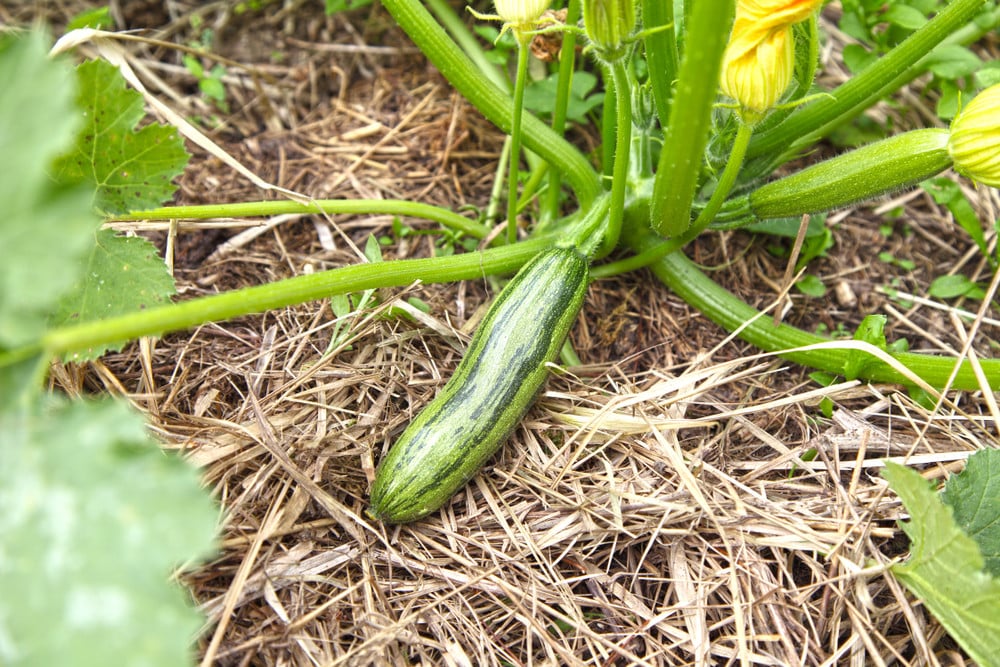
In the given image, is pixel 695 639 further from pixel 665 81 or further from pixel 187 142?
pixel 187 142

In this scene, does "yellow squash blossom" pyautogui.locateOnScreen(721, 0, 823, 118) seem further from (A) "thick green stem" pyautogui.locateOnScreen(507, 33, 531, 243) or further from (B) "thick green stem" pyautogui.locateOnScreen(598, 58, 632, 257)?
(A) "thick green stem" pyautogui.locateOnScreen(507, 33, 531, 243)

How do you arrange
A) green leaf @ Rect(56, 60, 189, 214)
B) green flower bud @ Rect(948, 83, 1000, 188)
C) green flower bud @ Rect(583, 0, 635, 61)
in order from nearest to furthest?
green flower bud @ Rect(583, 0, 635, 61) → green flower bud @ Rect(948, 83, 1000, 188) → green leaf @ Rect(56, 60, 189, 214)

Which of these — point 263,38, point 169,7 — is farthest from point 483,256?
point 169,7

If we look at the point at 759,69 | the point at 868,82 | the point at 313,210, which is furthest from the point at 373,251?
the point at 868,82

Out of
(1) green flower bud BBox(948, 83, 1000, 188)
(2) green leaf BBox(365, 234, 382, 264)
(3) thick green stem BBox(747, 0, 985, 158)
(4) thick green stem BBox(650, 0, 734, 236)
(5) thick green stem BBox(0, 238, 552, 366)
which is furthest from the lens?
(2) green leaf BBox(365, 234, 382, 264)

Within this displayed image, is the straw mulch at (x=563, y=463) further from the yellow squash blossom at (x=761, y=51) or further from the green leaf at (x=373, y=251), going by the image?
the yellow squash blossom at (x=761, y=51)

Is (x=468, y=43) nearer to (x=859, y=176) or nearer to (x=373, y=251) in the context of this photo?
(x=373, y=251)

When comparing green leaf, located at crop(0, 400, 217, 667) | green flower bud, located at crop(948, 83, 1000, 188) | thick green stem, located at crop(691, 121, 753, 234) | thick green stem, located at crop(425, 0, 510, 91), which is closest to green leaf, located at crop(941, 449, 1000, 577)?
green flower bud, located at crop(948, 83, 1000, 188)

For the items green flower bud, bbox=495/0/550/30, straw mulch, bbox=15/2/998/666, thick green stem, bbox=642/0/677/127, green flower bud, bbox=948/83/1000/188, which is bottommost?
straw mulch, bbox=15/2/998/666
